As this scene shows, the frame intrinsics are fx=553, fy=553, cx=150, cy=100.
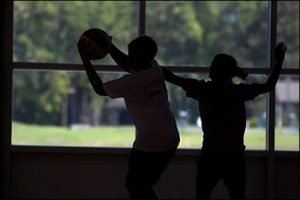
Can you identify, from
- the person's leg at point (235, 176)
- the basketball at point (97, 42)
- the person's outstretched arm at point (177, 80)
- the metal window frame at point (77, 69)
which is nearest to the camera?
the basketball at point (97, 42)

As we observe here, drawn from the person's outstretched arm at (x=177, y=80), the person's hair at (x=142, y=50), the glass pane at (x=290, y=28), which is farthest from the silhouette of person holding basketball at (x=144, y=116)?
the glass pane at (x=290, y=28)

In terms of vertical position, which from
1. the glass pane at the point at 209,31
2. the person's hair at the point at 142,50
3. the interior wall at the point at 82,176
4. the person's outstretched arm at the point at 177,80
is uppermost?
the glass pane at the point at 209,31

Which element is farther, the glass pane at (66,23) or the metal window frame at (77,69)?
the glass pane at (66,23)

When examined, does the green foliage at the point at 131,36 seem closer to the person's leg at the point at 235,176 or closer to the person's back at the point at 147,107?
the person's leg at the point at 235,176

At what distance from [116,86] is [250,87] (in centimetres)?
93

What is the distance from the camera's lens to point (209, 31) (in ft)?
18.0

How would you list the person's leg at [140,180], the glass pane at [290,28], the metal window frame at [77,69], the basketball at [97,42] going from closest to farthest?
the person's leg at [140,180] < the basketball at [97,42] < the metal window frame at [77,69] < the glass pane at [290,28]

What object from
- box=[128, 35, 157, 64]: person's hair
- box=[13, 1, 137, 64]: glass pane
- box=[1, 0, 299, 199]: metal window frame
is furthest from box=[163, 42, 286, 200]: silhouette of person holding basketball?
box=[13, 1, 137, 64]: glass pane

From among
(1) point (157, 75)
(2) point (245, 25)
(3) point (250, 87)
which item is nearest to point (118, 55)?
(1) point (157, 75)

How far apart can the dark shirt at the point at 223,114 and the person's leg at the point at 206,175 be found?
7cm

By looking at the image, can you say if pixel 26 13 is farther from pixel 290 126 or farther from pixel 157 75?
pixel 290 126

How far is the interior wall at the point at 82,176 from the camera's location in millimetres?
5270

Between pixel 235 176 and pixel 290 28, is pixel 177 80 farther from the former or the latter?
pixel 290 28

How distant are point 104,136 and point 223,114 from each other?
6.68 feet
